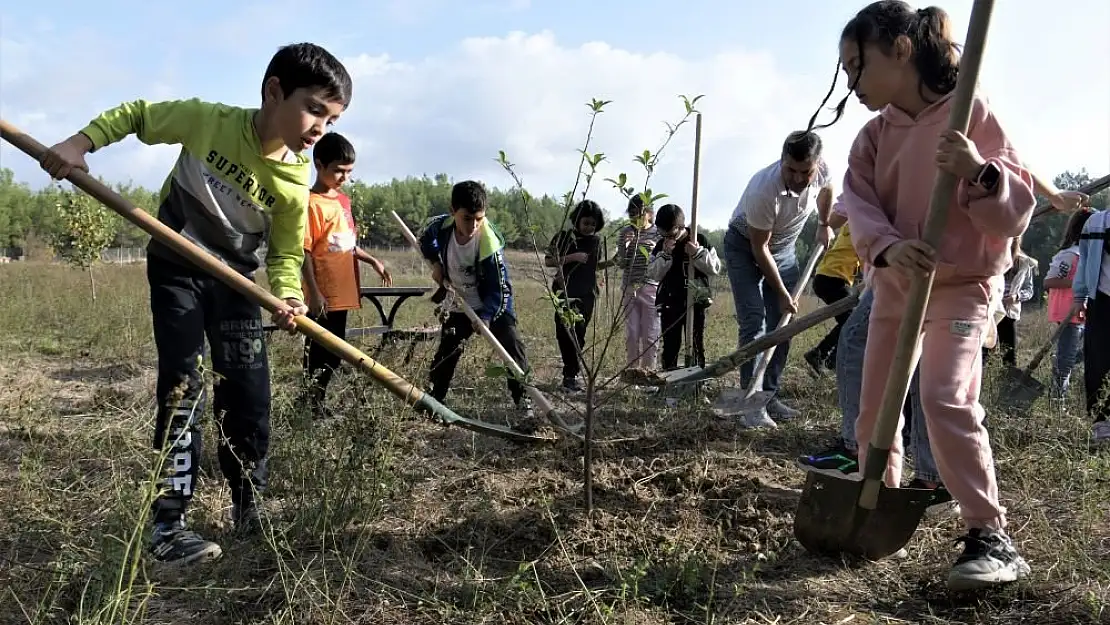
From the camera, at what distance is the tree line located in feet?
9.77

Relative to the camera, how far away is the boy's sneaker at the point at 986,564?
190cm

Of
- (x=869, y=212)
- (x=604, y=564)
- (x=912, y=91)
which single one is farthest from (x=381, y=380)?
(x=912, y=91)

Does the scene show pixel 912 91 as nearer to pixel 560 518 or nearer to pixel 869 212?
pixel 869 212

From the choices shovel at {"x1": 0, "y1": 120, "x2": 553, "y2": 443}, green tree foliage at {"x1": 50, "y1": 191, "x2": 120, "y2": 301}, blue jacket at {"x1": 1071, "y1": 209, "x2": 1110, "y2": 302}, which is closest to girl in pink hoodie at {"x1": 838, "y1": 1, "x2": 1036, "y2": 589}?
shovel at {"x1": 0, "y1": 120, "x2": 553, "y2": 443}

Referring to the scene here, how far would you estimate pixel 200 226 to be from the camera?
7.84 ft

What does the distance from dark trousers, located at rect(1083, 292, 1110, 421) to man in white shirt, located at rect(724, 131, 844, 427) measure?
4.83ft

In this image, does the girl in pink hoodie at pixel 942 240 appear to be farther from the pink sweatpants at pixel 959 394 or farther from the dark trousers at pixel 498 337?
the dark trousers at pixel 498 337

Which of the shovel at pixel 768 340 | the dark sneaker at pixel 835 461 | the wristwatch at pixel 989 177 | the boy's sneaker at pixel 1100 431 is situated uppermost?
the wristwatch at pixel 989 177

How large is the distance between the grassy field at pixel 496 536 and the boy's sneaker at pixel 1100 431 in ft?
0.75

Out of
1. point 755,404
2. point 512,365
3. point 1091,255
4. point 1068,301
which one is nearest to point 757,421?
point 755,404

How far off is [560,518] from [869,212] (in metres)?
1.37

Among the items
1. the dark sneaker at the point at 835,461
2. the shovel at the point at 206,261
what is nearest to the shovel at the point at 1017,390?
the dark sneaker at the point at 835,461

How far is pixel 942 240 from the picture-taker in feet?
6.42

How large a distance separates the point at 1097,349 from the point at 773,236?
1833 mm
